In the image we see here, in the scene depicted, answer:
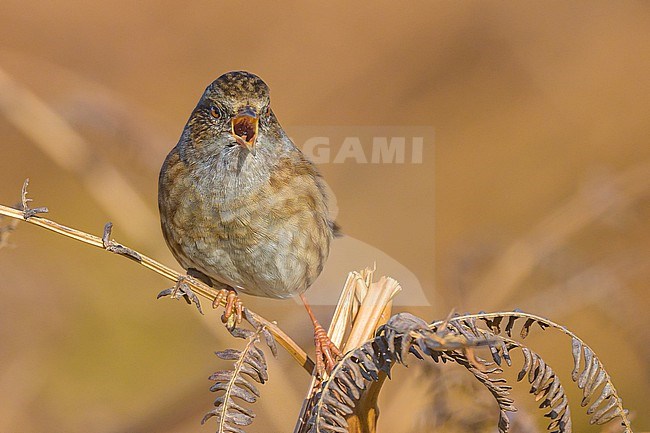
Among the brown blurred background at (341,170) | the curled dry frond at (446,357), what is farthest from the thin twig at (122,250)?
the brown blurred background at (341,170)

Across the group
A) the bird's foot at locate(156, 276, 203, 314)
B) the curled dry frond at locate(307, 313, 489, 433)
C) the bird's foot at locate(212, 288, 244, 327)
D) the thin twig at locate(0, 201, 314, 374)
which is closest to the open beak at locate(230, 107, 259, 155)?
the bird's foot at locate(212, 288, 244, 327)

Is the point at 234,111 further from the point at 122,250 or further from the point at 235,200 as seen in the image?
the point at 122,250

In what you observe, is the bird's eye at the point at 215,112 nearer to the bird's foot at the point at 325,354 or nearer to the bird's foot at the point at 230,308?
the bird's foot at the point at 230,308

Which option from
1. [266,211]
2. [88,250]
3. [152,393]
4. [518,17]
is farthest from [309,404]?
[518,17]

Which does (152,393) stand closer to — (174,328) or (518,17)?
(174,328)

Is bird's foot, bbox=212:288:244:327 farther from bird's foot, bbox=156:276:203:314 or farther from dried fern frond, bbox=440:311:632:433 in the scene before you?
dried fern frond, bbox=440:311:632:433
